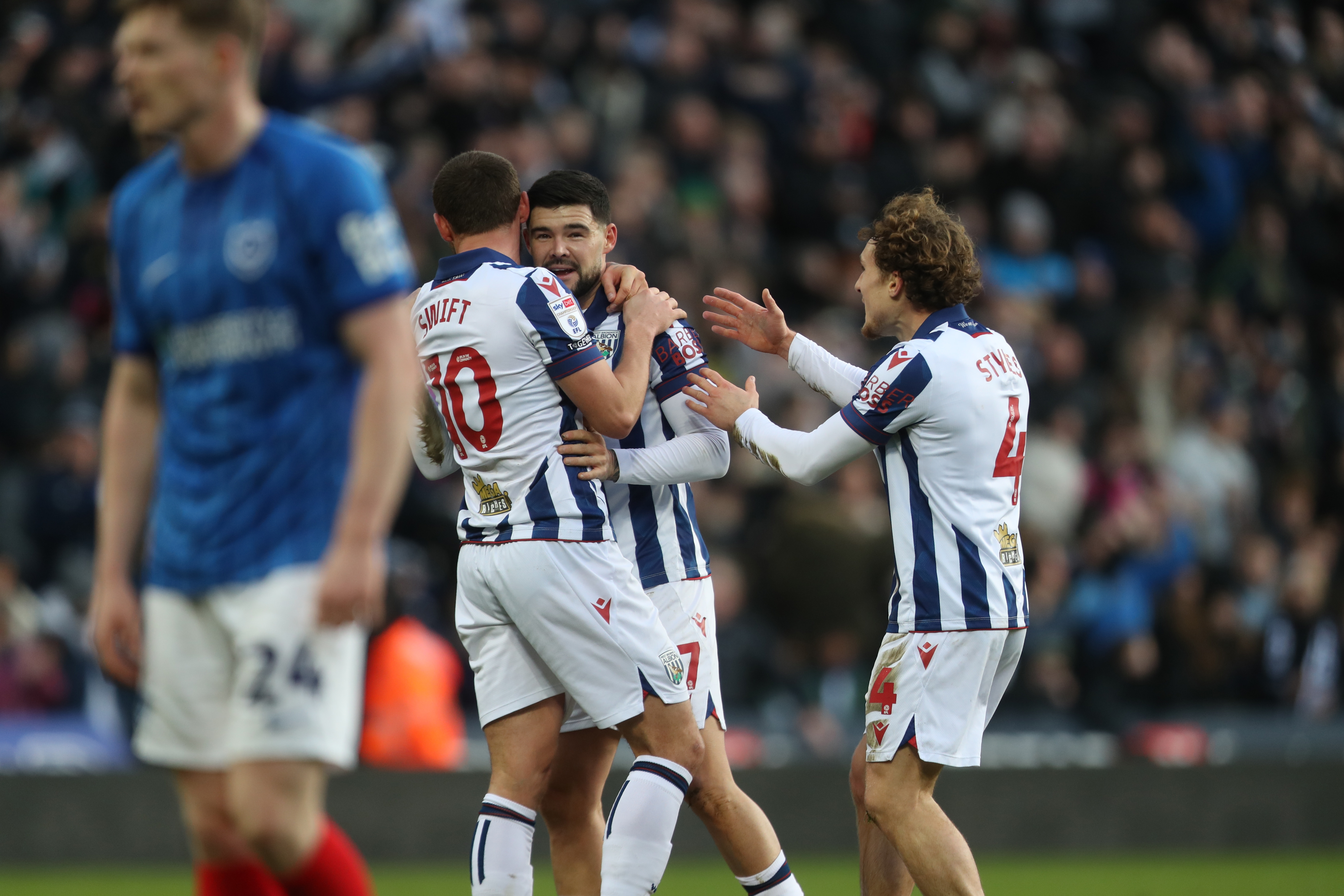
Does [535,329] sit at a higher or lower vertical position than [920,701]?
higher

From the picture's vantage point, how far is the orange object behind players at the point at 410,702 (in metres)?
Answer: 10.2

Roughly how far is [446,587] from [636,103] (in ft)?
17.4

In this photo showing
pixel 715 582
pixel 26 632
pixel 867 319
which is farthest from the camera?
pixel 715 582

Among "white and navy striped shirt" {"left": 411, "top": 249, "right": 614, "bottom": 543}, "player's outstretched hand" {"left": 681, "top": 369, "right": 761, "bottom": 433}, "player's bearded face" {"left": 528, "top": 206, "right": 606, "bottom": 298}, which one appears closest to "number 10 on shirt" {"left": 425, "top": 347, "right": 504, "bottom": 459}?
"white and navy striped shirt" {"left": 411, "top": 249, "right": 614, "bottom": 543}

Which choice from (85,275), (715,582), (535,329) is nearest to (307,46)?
(85,275)

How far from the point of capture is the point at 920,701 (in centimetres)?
563

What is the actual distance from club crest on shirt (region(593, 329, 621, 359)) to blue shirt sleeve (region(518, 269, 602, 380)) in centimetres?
52

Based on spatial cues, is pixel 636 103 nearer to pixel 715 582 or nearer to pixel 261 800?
pixel 715 582

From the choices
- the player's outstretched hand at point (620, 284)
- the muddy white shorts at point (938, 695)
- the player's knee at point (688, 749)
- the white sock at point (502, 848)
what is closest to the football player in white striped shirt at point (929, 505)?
the muddy white shorts at point (938, 695)

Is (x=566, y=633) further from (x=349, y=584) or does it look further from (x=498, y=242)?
(x=349, y=584)

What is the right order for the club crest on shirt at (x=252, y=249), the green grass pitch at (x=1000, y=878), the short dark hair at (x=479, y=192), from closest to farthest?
the club crest on shirt at (x=252, y=249) → the short dark hair at (x=479, y=192) → the green grass pitch at (x=1000, y=878)

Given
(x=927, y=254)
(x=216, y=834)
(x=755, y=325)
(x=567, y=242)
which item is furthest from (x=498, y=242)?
(x=216, y=834)

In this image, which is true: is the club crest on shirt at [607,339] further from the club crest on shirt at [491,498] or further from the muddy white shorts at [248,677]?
the muddy white shorts at [248,677]

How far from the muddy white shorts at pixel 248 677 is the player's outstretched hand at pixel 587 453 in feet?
5.50
